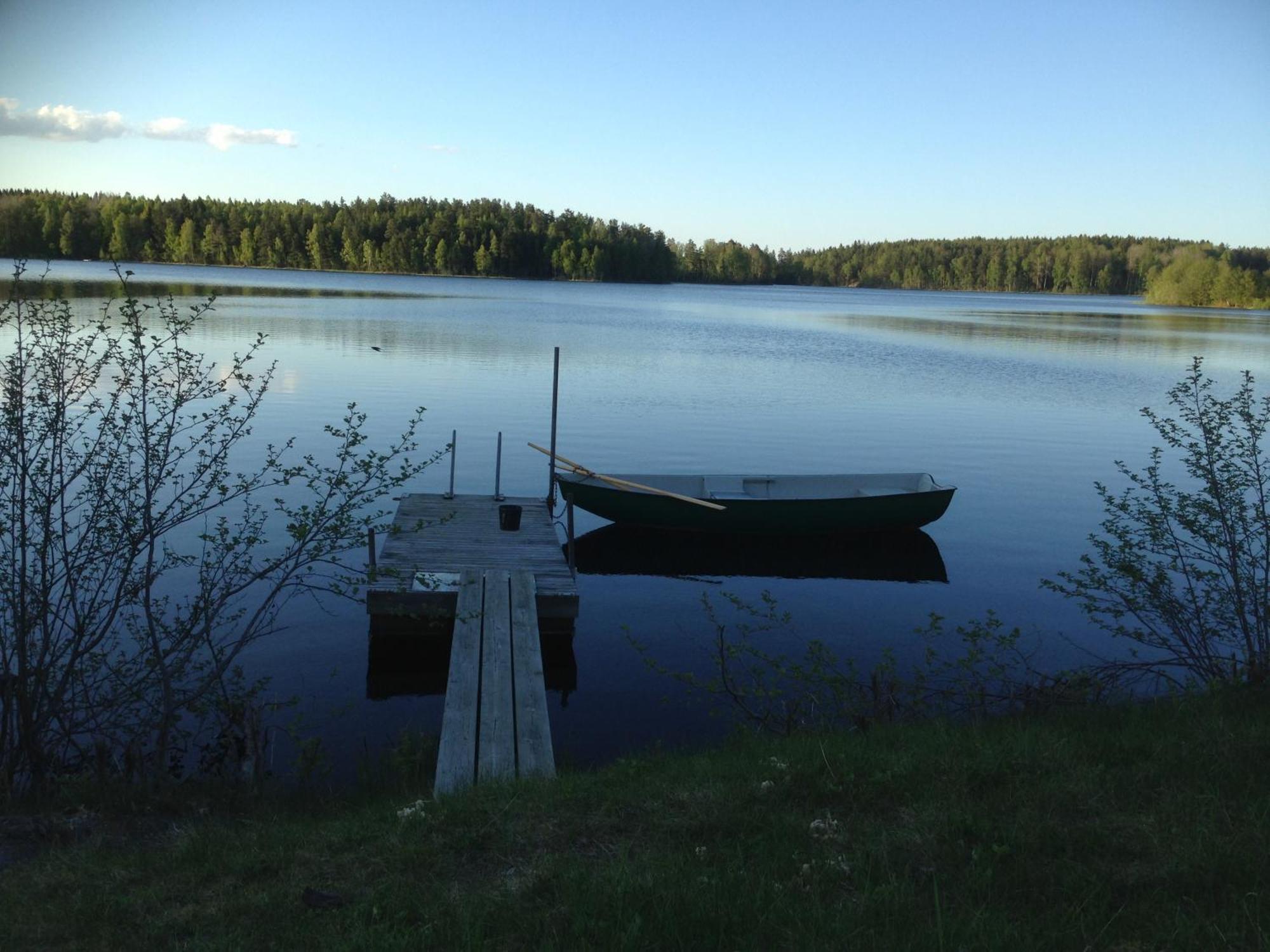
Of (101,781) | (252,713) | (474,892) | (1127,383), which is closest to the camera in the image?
(474,892)

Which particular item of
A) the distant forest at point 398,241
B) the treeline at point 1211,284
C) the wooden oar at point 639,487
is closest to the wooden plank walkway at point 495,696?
the wooden oar at point 639,487

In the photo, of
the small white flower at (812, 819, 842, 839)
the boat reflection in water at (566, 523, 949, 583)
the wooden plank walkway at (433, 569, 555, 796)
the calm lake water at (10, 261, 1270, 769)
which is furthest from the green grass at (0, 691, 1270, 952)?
the boat reflection in water at (566, 523, 949, 583)

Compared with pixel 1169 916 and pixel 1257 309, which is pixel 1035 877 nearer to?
pixel 1169 916

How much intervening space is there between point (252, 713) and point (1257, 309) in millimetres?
140873

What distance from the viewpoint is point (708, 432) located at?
88.3ft

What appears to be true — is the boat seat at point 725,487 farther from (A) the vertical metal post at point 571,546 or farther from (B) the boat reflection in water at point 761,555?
(A) the vertical metal post at point 571,546

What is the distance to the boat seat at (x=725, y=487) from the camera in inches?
695

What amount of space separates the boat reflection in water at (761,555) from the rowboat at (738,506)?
0.26m

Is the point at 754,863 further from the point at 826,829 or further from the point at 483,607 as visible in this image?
the point at 483,607

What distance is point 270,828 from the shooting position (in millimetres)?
5660

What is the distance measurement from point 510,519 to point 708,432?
13245 mm

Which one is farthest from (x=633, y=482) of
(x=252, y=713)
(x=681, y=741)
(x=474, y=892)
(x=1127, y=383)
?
(x=1127, y=383)

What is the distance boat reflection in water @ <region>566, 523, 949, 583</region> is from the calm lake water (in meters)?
0.11

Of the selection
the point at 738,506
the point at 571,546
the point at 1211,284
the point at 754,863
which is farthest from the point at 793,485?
the point at 1211,284
